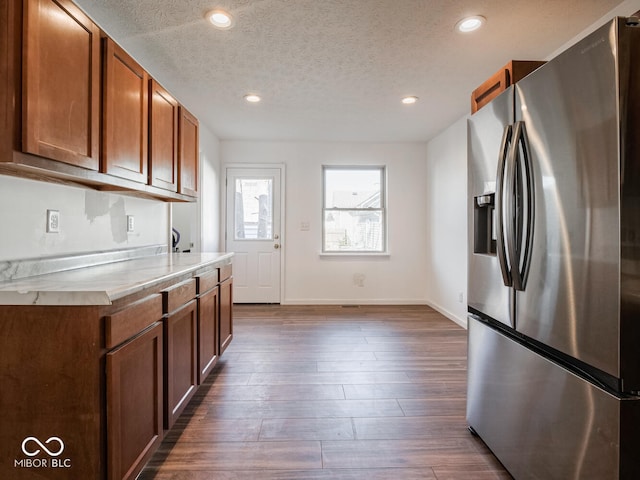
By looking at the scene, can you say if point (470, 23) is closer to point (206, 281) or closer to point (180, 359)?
point (206, 281)

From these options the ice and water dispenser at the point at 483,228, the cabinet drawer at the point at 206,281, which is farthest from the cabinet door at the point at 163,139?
the ice and water dispenser at the point at 483,228

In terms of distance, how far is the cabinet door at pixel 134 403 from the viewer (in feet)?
3.91

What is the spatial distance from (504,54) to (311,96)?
1656mm

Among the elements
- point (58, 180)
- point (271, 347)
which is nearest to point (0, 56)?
point (58, 180)

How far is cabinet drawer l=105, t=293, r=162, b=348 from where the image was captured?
3.88 feet

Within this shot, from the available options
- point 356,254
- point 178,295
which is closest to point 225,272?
point 178,295

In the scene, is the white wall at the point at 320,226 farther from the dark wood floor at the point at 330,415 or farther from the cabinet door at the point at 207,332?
the cabinet door at the point at 207,332

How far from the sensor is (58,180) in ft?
5.74

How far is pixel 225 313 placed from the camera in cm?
283

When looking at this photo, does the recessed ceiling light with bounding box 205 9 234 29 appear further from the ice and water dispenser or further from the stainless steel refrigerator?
the ice and water dispenser

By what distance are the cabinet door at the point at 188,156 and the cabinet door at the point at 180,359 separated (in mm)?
1140

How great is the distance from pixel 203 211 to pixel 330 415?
10.0 ft

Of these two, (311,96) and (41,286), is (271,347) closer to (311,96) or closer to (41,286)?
(41,286)

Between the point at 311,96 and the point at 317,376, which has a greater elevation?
the point at 311,96
